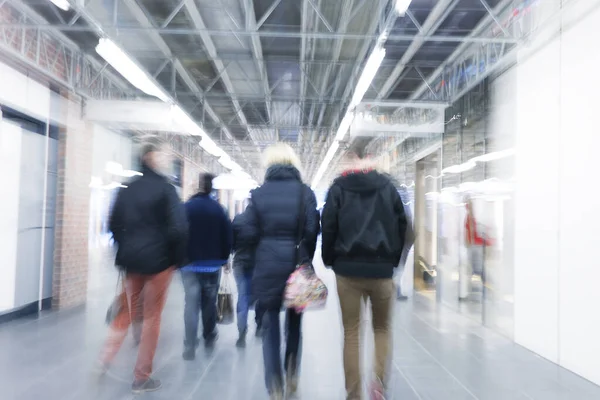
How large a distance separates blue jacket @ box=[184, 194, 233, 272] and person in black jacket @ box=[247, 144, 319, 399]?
1379mm

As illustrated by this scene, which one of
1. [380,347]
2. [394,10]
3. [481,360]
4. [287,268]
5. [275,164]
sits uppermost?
[394,10]

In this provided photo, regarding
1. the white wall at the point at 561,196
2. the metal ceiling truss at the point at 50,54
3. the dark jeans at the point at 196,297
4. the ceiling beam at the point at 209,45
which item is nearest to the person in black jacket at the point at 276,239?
the dark jeans at the point at 196,297

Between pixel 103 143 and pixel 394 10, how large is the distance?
236 inches

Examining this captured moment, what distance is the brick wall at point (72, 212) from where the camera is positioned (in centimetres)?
757

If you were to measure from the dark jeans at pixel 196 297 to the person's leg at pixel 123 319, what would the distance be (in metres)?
0.90

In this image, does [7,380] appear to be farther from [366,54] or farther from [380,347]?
[366,54]

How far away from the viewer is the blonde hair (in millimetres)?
3580

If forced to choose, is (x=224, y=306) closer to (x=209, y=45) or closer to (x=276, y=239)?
(x=276, y=239)

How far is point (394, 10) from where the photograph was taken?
5.27m

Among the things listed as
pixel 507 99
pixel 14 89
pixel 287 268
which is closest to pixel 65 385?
pixel 287 268

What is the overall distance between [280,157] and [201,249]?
5.23 feet

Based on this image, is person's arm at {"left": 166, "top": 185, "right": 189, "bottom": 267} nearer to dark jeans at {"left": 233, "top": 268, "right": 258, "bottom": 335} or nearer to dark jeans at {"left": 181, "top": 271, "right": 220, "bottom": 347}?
dark jeans at {"left": 181, "top": 271, "right": 220, "bottom": 347}

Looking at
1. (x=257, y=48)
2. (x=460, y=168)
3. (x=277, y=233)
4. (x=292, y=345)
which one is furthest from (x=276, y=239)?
(x=257, y=48)

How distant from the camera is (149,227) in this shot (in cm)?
378
